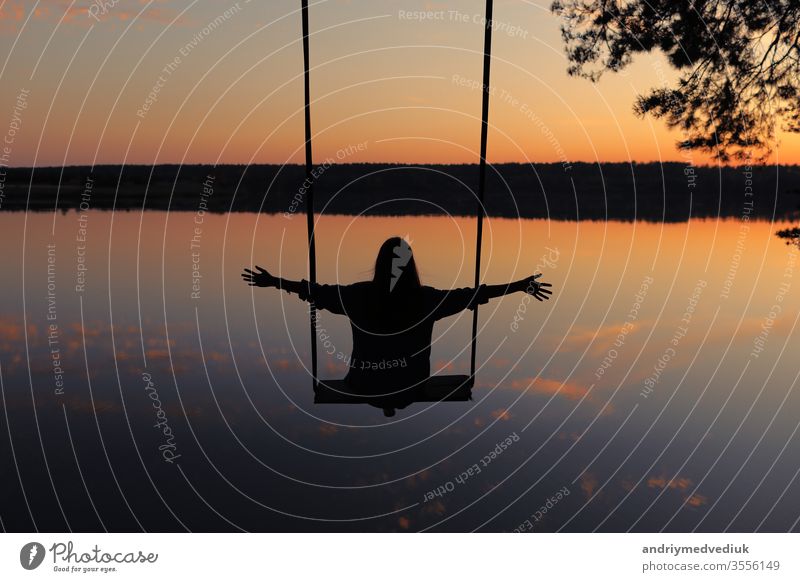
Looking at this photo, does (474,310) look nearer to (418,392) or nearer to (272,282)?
(418,392)

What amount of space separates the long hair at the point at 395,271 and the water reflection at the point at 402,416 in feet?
9.90

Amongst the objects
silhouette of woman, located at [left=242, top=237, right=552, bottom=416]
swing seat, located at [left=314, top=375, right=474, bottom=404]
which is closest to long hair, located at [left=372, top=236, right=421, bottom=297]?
silhouette of woman, located at [left=242, top=237, right=552, bottom=416]

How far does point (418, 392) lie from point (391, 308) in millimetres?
748

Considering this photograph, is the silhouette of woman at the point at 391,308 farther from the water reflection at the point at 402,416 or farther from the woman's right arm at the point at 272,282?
the water reflection at the point at 402,416

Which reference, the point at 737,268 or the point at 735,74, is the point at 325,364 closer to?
the point at 735,74

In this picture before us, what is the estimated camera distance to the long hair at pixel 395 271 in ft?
20.6

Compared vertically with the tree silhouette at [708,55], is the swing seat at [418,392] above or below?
below

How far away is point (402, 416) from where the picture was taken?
11.0m

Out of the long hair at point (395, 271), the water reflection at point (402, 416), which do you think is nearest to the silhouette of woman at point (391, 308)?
the long hair at point (395, 271)

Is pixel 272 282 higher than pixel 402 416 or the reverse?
higher

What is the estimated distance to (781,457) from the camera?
1013 cm

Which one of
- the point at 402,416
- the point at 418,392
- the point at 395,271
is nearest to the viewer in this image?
the point at 395,271

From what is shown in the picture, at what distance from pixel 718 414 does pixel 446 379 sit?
646 cm

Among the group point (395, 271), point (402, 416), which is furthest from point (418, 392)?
point (402, 416)
